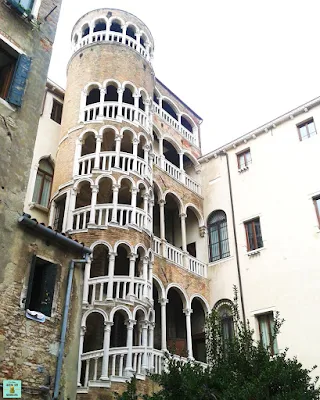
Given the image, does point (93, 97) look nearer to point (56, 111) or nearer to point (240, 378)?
point (56, 111)

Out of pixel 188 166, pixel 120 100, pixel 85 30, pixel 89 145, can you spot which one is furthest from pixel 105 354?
pixel 85 30

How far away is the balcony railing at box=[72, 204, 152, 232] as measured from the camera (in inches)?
678

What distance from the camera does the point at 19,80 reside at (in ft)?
39.8

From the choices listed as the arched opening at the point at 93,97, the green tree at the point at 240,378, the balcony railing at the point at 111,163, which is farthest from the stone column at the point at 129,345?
the arched opening at the point at 93,97

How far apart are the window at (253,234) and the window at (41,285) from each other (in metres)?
11.8

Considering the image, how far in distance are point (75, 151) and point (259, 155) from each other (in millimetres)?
9079

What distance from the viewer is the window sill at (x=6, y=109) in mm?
11516

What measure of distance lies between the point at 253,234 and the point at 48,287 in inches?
483

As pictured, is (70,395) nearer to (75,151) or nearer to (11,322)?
(11,322)

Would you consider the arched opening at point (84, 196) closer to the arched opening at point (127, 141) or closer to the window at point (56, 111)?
the arched opening at point (127, 141)

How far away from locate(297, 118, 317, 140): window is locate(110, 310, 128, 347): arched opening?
11.5m

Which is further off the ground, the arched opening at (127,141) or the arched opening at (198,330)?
the arched opening at (127,141)

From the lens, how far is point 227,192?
23.3 metres

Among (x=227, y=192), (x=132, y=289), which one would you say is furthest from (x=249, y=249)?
(x=132, y=289)
